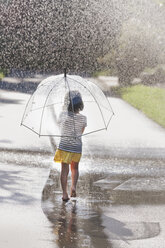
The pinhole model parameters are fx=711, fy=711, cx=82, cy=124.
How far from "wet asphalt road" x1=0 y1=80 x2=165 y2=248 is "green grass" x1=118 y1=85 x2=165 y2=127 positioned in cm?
368

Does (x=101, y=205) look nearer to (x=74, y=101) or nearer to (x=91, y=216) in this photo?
(x=91, y=216)

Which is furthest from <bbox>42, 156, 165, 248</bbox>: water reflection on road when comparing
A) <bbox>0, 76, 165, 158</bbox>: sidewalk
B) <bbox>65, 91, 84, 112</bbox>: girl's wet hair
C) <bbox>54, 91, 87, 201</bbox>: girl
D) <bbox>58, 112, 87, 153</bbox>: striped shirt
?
<bbox>0, 76, 165, 158</bbox>: sidewalk

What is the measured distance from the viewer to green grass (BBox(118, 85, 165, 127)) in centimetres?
1749

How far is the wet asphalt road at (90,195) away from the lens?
20.9ft

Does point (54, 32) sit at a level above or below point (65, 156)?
below

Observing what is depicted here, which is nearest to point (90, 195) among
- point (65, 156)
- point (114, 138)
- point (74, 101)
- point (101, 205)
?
point (101, 205)

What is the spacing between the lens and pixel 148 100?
21.5 meters

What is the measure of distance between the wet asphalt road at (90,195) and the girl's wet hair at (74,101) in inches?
40.8

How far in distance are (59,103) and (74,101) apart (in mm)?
656

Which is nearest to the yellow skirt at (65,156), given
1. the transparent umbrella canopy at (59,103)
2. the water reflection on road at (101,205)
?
the transparent umbrella canopy at (59,103)

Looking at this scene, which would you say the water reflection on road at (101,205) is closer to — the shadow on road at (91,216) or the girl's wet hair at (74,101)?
the shadow on road at (91,216)

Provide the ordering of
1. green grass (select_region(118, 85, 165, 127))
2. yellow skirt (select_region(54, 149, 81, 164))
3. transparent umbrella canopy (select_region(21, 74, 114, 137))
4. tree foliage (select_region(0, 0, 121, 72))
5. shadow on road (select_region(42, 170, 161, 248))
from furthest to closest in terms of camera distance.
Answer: tree foliage (select_region(0, 0, 121, 72))
green grass (select_region(118, 85, 165, 127))
transparent umbrella canopy (select_region(21, 74, 114, 137))
yellow skirt (select_region(54, 149, 81, 164))
shadow on road (select_region(42, 170, 161, 248))

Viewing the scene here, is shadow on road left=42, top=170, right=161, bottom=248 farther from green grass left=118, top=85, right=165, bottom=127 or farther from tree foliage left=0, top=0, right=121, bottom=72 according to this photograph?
tree foliage left=0, top=0, right=121, bottom=72

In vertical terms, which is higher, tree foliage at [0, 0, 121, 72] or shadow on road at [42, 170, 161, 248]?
shadow on road at [42, 170, 161, 248]
